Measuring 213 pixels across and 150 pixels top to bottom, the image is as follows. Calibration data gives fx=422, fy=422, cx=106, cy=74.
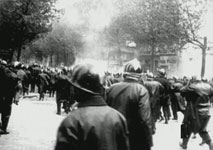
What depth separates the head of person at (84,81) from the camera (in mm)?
3172

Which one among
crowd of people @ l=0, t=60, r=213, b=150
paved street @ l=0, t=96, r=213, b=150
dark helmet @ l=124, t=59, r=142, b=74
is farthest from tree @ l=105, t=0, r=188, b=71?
dark helmet @ l=124, t=59, r=142, b=74

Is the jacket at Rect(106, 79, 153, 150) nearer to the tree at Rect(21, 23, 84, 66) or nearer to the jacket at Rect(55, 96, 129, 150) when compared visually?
the jacket at Rect(55, 96, 129, 150)

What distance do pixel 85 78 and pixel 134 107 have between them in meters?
2.40

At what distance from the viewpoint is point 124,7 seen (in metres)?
44.0

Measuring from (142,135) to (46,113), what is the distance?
1135 centimetres

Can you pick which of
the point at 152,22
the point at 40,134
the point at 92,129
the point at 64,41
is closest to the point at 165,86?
the point at 40,134

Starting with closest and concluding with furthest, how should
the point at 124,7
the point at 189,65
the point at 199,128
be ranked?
1. the point at 199,128
2. the point at 124,7
3. the point at 189,65

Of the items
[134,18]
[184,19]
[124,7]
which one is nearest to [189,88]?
[184,19]

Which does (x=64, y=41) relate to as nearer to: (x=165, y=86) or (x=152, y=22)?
(x=152, y=22)

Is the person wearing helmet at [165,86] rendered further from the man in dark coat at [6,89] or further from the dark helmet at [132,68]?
the dark helmet at [132,68]

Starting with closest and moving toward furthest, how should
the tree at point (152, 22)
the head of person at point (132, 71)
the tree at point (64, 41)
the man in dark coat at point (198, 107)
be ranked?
the head of person at point (132, 71), the man in dark coat at point (198, 107), the tree at point (152, 22), the tree at point (64, 41)

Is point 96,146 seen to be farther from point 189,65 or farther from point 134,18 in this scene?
point 189,65

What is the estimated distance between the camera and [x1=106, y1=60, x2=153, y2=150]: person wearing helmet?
17.5 ft

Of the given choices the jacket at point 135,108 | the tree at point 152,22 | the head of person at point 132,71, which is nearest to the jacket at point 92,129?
the jacket at point 135,108
